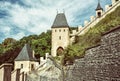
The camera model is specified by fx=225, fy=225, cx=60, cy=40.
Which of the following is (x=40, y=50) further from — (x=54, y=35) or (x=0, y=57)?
(x=54, y=35)

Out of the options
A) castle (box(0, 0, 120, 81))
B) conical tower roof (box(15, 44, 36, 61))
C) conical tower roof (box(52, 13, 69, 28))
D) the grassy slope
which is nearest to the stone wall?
the grassy slope

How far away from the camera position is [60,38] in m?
41.9

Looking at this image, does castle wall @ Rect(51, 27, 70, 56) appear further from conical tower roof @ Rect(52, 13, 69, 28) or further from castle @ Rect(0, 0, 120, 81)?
conical tower roof @ Rect(52, 13, 69, 28)

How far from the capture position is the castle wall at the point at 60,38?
41.2m

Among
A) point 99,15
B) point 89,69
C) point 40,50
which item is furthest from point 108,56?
point 40,50

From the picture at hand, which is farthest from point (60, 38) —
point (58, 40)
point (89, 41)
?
point (89, 41)

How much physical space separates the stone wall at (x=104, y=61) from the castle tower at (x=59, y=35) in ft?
93.8

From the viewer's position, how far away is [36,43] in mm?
58750

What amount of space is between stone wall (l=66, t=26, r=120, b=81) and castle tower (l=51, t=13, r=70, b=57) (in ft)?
93.8

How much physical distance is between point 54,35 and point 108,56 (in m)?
33.1

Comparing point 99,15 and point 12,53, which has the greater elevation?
point 99,15

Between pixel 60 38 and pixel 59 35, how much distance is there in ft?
1.93

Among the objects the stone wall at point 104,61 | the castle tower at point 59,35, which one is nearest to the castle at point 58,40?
the castle tower at point 59,35

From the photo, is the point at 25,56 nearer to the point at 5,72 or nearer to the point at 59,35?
the point at 59,35
